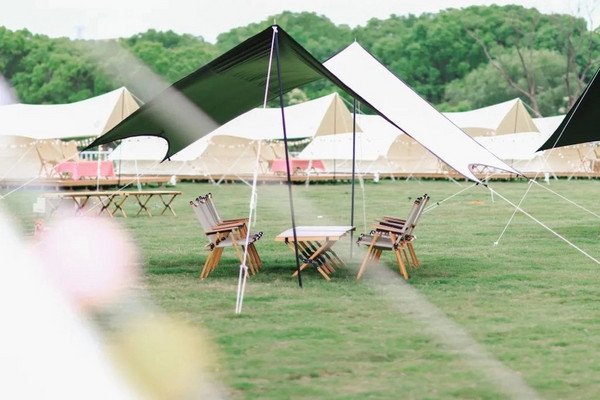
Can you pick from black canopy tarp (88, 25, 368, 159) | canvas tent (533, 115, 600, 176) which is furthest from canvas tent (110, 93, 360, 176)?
black canopy tarp (88, 25, 368, 159)

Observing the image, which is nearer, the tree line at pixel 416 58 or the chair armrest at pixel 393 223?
the chair armrest at pixel 393 223

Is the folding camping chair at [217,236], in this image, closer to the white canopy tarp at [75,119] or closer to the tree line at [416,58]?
the white canopy tarp at [75,119]

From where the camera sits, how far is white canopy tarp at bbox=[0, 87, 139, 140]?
23578mm

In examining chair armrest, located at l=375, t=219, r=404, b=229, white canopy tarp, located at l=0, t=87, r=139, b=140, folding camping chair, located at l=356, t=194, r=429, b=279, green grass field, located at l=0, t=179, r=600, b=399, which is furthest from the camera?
white canopy tarp, located at l=0, t=87, r=139, b=140

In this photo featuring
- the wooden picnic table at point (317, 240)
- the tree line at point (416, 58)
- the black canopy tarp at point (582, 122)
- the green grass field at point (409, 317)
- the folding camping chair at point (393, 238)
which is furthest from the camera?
the tree line at point (416, 58)

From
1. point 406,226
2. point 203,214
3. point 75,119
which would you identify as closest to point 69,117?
point 75,119

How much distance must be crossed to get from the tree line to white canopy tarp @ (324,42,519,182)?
44169 mm

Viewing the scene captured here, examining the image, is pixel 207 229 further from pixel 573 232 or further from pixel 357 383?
pixel 573 232

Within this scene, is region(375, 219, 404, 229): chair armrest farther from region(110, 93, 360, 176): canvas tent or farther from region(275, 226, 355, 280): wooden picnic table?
region(110, 93, 360, 176): canvas tent

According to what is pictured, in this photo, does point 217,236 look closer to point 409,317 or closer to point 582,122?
point 409,317

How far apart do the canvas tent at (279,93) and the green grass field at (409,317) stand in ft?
4.10

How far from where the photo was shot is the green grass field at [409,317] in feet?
17.8

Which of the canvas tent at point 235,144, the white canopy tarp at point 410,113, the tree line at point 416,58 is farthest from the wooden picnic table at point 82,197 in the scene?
the tree line at point 416,58

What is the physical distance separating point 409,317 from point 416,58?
61112 millimetres
